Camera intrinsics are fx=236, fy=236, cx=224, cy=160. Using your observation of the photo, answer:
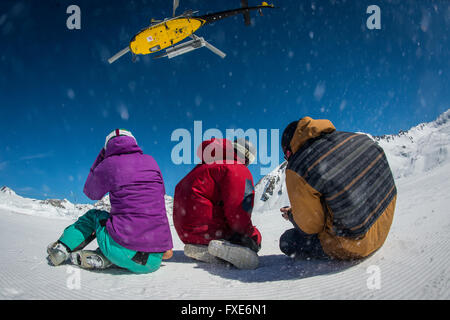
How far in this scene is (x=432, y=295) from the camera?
127 cm

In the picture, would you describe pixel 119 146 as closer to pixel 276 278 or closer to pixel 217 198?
pixel 217 198

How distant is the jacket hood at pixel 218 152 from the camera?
2.71 metres

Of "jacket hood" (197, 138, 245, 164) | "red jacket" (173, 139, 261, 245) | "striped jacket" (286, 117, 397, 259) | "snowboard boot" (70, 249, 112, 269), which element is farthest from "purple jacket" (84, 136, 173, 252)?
"striped jacket" (286, 117, 397, 259)

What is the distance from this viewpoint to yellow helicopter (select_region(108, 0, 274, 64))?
11.8 m

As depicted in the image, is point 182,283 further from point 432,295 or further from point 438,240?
point 438,240

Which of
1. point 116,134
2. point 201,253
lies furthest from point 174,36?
point 201,253

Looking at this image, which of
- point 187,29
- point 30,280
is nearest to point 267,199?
point 187,29

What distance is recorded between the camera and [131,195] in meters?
2.19

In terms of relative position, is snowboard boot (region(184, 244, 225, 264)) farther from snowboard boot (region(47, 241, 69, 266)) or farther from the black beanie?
the black beanie

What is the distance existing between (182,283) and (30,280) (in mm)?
1102

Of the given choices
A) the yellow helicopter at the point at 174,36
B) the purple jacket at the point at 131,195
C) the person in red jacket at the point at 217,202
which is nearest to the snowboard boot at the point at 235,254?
the person in red jacket at the point at 217,202

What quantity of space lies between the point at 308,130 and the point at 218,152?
1.10 metres

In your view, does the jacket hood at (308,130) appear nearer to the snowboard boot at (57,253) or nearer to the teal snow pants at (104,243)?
the teal snow pants at (104,243)

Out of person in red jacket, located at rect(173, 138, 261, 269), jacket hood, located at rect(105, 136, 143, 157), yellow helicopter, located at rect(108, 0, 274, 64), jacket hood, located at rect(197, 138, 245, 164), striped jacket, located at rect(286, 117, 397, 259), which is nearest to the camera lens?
striped jacket, located at rect(286, 117, 397, 259)
